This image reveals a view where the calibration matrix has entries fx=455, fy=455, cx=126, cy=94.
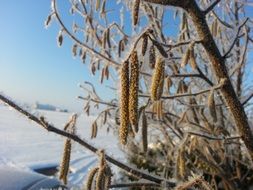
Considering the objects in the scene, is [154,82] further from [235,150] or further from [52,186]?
[235,150]

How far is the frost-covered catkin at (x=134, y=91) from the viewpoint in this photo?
4.36 feet

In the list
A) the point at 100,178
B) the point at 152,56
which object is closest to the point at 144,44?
the point at 152,56

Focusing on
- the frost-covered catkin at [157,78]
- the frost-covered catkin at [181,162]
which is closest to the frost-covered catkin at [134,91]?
the frost-covered catkin at [157,78]

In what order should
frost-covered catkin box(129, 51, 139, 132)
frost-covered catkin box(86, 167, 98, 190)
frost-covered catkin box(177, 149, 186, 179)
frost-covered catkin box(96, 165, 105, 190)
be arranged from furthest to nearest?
1. frost-covered catkin box(177, 149, 186, 179)
2. frost-covered catkin box(86, 167, 98, 190)
3. frost-covered catkin box(96, 165, 105, 190)
4. frost-covered catkin box(129, 51, 139, 132)

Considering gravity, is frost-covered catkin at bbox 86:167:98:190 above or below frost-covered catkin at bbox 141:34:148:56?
below

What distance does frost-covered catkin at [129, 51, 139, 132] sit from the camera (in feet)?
4.36

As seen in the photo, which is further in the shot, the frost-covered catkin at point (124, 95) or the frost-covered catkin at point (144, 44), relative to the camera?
the frost-covered catkin at point (144, 44)

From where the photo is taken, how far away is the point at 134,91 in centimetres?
135

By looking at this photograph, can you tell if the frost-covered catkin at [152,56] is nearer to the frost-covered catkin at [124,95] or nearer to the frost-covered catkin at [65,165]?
the frost-covered catkin at [124,95]

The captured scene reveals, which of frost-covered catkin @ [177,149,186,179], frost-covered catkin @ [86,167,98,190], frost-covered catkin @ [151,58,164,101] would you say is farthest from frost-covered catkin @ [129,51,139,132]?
frost-covered catkin @ [177,149,186,179]

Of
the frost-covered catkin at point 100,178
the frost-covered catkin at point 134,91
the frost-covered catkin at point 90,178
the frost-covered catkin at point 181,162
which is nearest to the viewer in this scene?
the frost-covered catkin at point 134,91

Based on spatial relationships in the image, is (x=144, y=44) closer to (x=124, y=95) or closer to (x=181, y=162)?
(x=124, y=95)

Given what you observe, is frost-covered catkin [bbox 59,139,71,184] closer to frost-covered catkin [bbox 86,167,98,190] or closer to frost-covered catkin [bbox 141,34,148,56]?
frost-covered catkin [bbox 86,167,98,190]

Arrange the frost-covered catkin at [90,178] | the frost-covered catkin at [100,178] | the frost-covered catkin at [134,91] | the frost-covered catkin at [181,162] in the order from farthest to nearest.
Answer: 1. the frost-covered catkin at [181,162]
2. the frost-covered catkin at [90,178]
3. the frost-covered catkin at [100,178]
4. the frost-covered catkin at [134,91]
